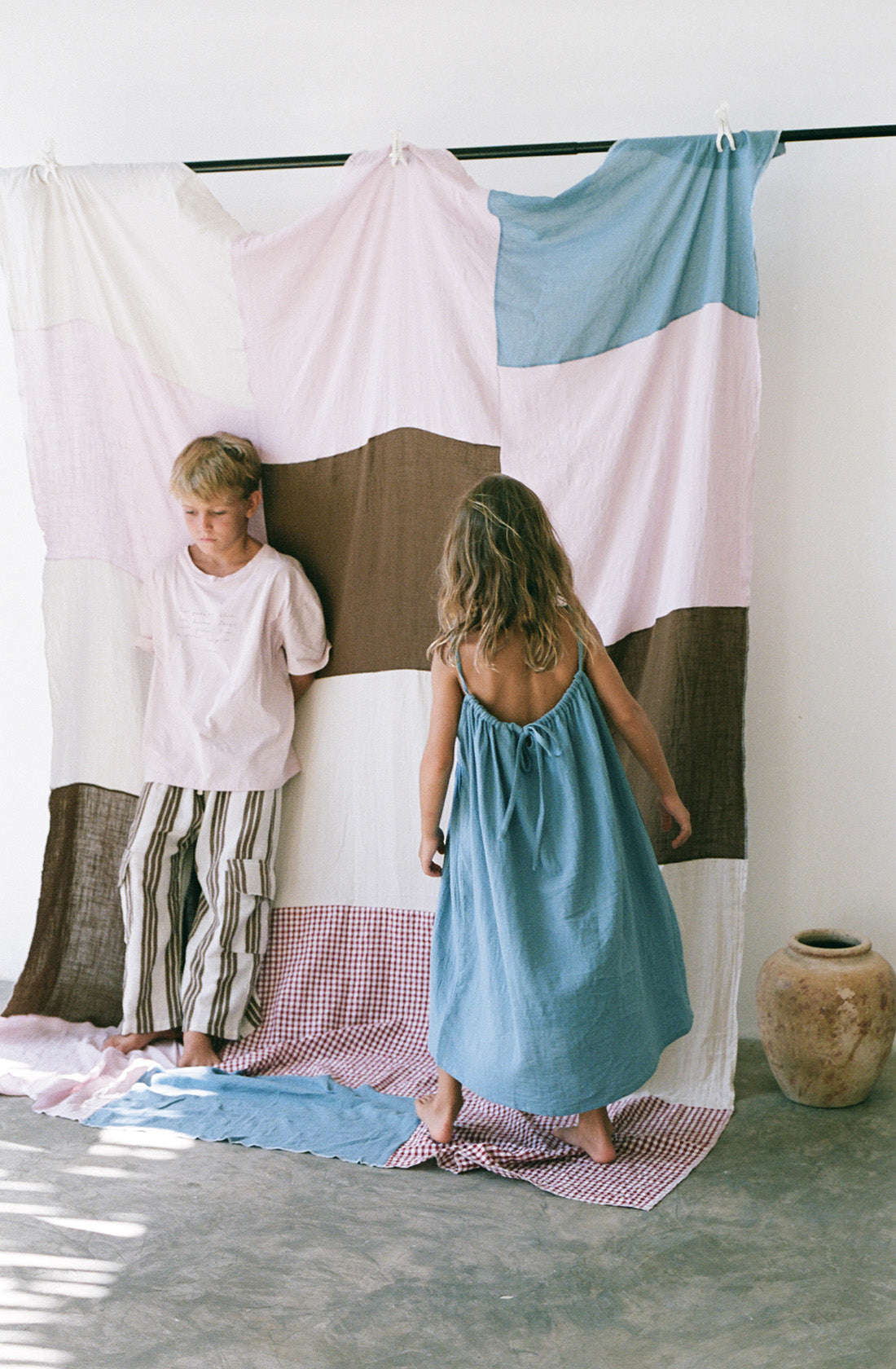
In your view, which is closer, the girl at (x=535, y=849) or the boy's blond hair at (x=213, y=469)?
the girl at (x=535, y=849)

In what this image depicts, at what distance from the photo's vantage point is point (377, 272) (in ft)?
8.52

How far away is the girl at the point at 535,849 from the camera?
2.08m

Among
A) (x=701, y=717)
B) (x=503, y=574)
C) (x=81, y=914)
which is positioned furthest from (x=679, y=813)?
(x=81, y=914)

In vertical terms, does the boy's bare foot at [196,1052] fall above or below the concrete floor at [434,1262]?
above

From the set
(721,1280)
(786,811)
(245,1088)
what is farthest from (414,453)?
(721,1280)

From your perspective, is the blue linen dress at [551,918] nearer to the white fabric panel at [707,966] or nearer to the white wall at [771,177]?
the white fabric panel at [707,966]

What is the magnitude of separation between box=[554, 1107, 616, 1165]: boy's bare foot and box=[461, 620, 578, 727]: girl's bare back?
72cm

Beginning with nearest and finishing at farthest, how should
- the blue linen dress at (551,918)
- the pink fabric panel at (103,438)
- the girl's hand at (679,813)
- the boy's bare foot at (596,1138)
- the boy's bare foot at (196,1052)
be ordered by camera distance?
the blue linen dress at (551,918), the boy's bare foot at (596,1138), the girl's hand at (679,813), the boy's bare foot at (196,1052), the pink fabric panel at (103,438)

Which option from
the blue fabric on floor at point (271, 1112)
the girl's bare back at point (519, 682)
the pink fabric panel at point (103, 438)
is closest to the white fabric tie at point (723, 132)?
the girl's bare back at point (519, 682)

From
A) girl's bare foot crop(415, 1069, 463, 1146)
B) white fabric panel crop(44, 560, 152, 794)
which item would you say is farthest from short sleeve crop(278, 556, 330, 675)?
girl's bare foot crop(415, 1069, 463, 1146)

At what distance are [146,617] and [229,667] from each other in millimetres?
256

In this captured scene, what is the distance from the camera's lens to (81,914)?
9.43ft

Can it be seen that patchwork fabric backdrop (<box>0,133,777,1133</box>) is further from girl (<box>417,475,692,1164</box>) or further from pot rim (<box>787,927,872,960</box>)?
girl (<box>417,475,692,1164</box>)

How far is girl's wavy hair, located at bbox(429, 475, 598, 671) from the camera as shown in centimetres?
209
